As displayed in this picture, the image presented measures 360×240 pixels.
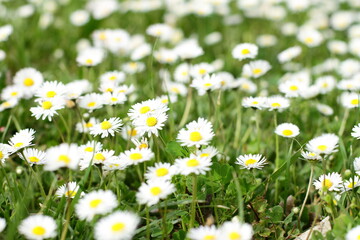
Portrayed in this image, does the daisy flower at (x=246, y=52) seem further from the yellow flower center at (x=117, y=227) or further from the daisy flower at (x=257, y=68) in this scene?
the yellow flower center at (x=117, y=227)

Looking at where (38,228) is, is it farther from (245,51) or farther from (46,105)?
(245,51)

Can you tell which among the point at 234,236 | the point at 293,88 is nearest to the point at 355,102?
the point at 293,88

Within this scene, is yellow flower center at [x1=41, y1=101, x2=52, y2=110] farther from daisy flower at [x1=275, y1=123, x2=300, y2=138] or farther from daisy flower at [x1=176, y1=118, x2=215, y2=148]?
daisy flower at [x1=275, y1=123, x2=300, y2=138]

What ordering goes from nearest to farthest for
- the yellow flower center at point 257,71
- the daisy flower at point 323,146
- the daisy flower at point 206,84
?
the daisy flower at point 323,146 → the daisy flower at point 206,84 → the yellow flower center at point 257,71

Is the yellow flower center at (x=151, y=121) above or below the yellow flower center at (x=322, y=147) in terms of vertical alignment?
above

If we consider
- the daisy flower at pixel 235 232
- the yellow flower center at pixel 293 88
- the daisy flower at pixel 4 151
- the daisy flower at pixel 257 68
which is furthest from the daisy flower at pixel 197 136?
the daisy flower at pixel 257 68

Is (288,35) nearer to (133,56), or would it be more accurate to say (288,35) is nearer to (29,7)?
(133,56)

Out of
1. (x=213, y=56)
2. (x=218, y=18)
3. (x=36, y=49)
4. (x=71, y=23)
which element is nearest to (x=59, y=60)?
(x=36, y=49)

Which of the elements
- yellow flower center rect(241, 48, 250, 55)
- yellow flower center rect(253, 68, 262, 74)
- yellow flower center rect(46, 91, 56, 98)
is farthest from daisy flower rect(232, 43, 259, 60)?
yellow flower center rect(46, 91, 56, 98)
